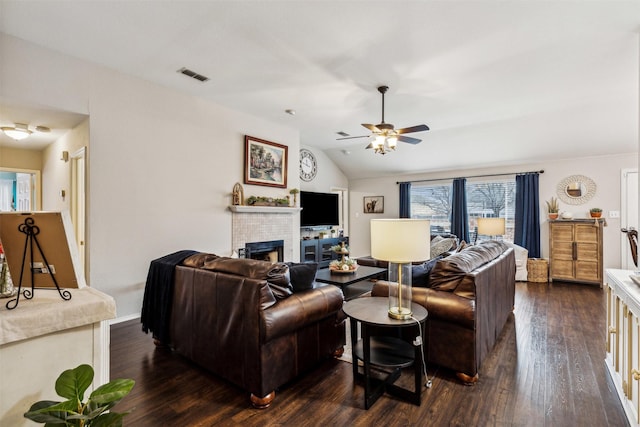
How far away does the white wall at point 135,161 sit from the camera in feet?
10.4

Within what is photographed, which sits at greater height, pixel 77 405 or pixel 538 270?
pixel 77 405

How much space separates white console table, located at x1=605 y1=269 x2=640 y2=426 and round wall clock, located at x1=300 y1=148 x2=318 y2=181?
218 inches

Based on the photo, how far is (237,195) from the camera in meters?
4.86

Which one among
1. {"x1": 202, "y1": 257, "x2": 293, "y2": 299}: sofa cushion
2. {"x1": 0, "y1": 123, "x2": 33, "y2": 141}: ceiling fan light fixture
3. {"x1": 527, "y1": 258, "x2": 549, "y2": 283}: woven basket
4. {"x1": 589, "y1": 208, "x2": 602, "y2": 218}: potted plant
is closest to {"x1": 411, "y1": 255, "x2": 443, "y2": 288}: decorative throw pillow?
{"x1": 202, "y1": 257, "x2": 293, "y2": 299}: sofa cushion

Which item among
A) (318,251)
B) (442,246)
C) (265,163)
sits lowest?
(318,251)

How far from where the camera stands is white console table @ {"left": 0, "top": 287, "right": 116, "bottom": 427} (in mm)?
866

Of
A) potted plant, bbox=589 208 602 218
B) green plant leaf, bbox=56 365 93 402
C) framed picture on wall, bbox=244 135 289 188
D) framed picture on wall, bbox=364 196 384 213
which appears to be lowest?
green plant leaf, bbox=56 365 93 402

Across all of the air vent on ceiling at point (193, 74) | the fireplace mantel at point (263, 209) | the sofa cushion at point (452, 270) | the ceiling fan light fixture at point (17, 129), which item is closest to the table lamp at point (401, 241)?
the sofa cushion at point (452, 270)

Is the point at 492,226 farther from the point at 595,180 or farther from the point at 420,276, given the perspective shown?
the point at 420,276

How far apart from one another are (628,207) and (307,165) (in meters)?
6.03

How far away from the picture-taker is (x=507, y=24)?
2631 mm

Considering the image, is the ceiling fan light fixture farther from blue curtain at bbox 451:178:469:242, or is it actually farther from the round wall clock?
blue curtain at bbox 451:178:469:242

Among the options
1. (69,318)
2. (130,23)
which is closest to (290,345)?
(69,318)

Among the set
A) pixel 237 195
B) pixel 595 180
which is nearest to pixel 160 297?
pixel 237 195
